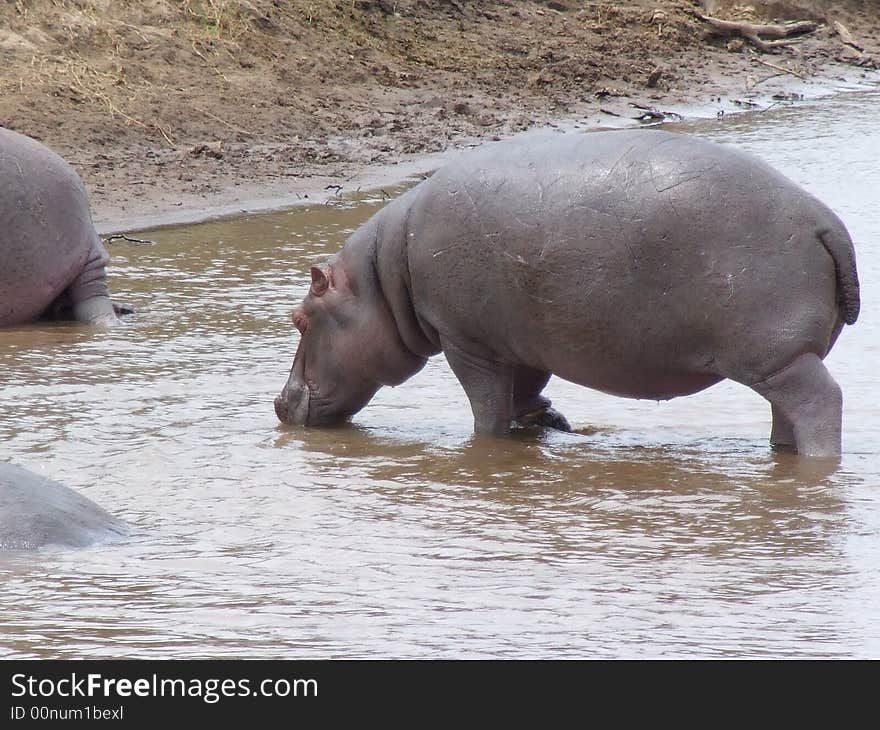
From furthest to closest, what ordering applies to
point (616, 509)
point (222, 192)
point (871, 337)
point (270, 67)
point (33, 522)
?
1. point (270, 67)
2. point (222, 192)
3. point (871, 337)
4. point (616, 509)
5. point (33, 522)

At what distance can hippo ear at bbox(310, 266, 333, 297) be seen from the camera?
19.4ft

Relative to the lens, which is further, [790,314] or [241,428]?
[241,428]

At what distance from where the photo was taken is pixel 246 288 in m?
8.42

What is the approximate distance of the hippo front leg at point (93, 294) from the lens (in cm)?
780

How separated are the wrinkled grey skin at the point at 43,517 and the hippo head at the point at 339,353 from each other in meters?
1.57

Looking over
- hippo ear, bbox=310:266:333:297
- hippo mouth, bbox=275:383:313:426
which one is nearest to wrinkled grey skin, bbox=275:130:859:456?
hippo ear, bbox=310:266:333:297

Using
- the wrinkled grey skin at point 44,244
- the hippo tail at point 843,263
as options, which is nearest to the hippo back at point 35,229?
the wrinkled grey skin at point 44,244

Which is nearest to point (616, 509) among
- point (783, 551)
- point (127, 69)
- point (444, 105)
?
point (783, 551)

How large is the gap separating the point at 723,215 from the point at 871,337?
228 cm

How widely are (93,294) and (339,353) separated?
2.33 metres

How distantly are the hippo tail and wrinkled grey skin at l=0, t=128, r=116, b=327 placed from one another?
3745mm
